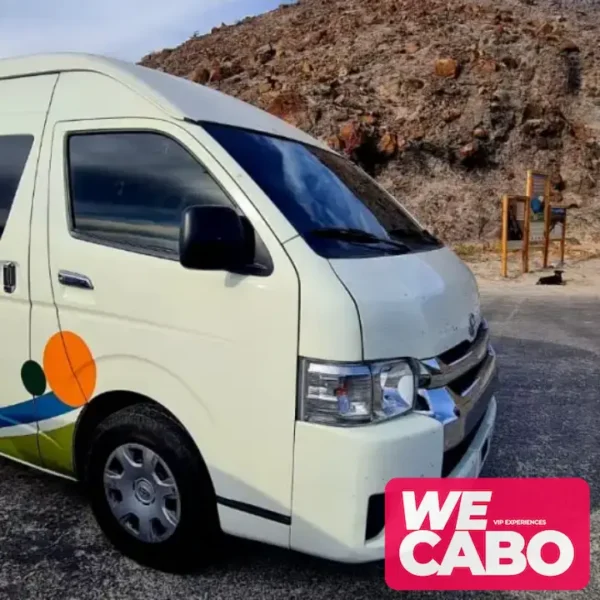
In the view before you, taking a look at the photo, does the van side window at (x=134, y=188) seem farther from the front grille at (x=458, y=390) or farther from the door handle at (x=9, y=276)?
the front grille at (x=458, y=390)

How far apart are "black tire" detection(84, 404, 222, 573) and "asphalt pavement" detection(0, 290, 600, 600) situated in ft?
Result: 0.31

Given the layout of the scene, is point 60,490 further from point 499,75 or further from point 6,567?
point 499,75

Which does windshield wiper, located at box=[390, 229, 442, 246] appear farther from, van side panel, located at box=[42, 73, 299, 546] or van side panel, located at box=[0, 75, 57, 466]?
van side panel, located at box=[0, 75, 57, 466]

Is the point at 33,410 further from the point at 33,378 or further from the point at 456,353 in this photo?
the point at 456,353

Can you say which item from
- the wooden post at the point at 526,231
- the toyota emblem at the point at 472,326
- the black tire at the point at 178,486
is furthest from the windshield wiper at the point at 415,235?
the wooden post at the point at 526,231

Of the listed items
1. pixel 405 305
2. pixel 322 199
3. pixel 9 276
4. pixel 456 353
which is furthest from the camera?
pixel 9 276

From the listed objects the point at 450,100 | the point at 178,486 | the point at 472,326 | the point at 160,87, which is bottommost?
the point at 178,486

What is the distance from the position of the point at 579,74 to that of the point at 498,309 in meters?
20.9

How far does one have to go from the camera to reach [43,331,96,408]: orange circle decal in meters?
3.05

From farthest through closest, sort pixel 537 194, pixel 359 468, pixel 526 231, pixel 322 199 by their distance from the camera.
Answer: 1. pixel 537 194
2. pixel 526 231
3. pixel 322 199
4. pixel 359 468

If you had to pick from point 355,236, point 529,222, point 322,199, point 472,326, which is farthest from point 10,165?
point 529,222

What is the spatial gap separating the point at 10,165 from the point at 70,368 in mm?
1126

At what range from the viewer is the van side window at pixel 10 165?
11.0 ft

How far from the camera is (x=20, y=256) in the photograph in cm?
323
